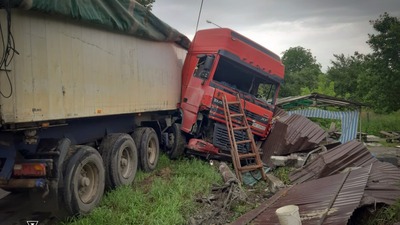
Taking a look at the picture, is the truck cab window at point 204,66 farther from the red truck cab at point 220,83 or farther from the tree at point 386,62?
the tree at point 386,62

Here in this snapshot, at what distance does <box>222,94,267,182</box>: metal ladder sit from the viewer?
7.93 metres

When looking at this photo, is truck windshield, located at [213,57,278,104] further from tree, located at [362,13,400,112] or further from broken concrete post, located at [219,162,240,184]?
tree, located at [362,13,400,112]

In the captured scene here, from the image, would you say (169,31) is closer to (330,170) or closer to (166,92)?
(166,92)

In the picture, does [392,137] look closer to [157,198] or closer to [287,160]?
[287,160]

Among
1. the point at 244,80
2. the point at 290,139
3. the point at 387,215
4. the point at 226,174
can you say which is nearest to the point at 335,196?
the point at 387,215

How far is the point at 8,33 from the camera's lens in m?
3.85

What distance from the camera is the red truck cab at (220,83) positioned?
8.85 metres

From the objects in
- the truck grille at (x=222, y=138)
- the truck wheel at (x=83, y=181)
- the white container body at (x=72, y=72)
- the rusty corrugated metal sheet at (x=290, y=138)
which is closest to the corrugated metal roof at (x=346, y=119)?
the rusty corrugated metal sheet at (x=290, y=138)

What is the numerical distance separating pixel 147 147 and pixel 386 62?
22.3 meters

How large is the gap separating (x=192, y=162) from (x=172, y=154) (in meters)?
0.78

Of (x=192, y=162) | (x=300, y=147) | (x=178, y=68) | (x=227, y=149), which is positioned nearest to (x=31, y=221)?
(x=192, y=162)

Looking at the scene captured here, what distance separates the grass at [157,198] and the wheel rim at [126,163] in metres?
0.26

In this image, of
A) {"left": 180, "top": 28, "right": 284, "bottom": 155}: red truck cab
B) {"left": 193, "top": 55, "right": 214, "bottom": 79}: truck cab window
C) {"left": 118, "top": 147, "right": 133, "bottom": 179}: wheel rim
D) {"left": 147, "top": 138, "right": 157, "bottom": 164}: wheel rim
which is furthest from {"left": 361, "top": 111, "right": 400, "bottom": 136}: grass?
{"left": 118, "top": 147, "right": 133, "bottom": 179}: wheel rim

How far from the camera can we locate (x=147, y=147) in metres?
7.86
